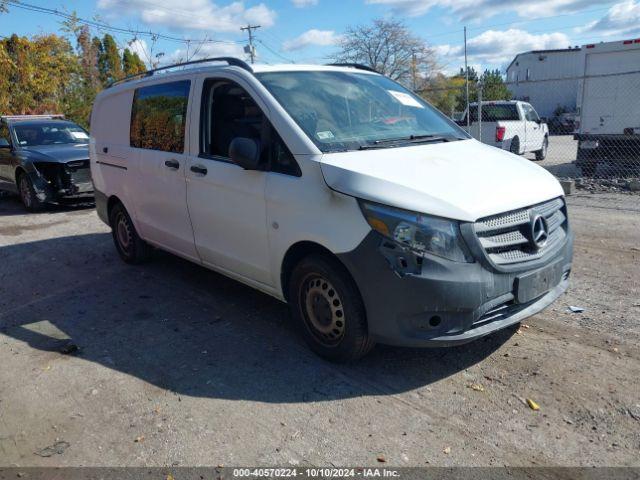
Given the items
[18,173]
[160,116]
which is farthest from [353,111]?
[18,173]

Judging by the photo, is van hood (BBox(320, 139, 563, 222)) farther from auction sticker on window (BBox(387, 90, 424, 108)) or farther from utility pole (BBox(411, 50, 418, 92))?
utility pole (BBox(411, 50, 418, 92))

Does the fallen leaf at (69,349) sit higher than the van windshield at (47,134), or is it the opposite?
the van windshield at (47,134)

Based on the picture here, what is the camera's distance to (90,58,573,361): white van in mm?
3164

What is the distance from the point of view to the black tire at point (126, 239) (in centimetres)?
623

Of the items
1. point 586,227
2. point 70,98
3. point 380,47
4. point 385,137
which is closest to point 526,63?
point 380,47

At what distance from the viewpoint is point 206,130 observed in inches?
182

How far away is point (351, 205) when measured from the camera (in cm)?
333

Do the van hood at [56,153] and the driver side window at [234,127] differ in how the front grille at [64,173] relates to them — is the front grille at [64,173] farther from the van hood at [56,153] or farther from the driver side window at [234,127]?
the driver side window at [234,127]

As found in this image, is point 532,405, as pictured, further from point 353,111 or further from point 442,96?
point 442,96

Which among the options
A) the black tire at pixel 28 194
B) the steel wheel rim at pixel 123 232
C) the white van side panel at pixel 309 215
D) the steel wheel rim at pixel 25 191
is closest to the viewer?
the white van side panel at pixel 309 215

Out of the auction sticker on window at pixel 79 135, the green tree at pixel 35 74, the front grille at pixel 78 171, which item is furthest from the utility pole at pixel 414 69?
the front grille at pixel 78 171

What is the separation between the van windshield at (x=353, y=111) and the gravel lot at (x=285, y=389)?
5.18 feet

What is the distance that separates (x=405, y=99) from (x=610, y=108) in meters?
9.76

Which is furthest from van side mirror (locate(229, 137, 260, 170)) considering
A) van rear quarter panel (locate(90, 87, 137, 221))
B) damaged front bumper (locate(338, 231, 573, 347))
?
van rear quarter panel (locate(90, 87, 137, 221))
